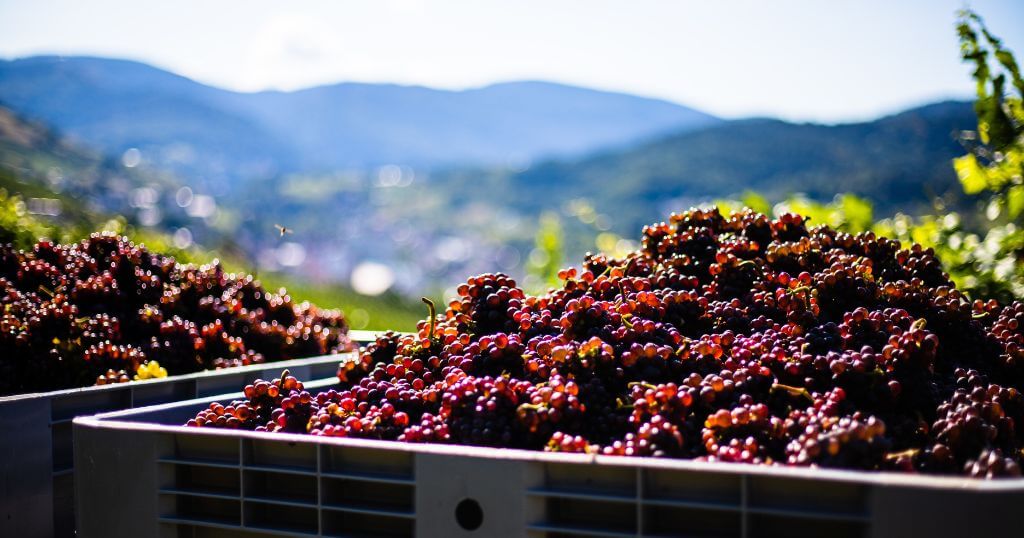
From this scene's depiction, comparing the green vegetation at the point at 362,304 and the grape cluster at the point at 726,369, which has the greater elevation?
the grape cluster at the point at 726,369

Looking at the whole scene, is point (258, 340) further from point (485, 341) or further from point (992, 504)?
point (992, 504)

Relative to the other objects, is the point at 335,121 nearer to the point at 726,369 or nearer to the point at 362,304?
the point at 362,304

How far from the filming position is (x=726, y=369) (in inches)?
77.4

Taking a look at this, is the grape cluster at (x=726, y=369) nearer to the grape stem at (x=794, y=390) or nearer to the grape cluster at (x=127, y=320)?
the grape stem at (x=794, y=390)

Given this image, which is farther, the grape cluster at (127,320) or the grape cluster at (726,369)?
the grape cluster at (127,320)

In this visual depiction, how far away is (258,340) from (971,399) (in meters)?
3.17

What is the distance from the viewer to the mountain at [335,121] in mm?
107875

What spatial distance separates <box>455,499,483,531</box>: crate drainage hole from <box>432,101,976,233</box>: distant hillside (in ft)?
85.8

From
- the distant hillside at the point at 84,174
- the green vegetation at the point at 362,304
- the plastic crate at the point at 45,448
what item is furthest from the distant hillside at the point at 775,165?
the distant hillside at the point at 84,174

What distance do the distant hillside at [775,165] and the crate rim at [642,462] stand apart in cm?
2601

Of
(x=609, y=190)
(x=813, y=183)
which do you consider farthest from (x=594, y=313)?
(x=609, y=190)

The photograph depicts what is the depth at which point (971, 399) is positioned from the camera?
5.69ft

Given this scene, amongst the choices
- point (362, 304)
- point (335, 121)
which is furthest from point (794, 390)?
point (335, 121)

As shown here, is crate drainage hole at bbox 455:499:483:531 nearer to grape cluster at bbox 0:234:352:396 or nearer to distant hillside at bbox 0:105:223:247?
grape cluster at bbox 0:234:352:396
